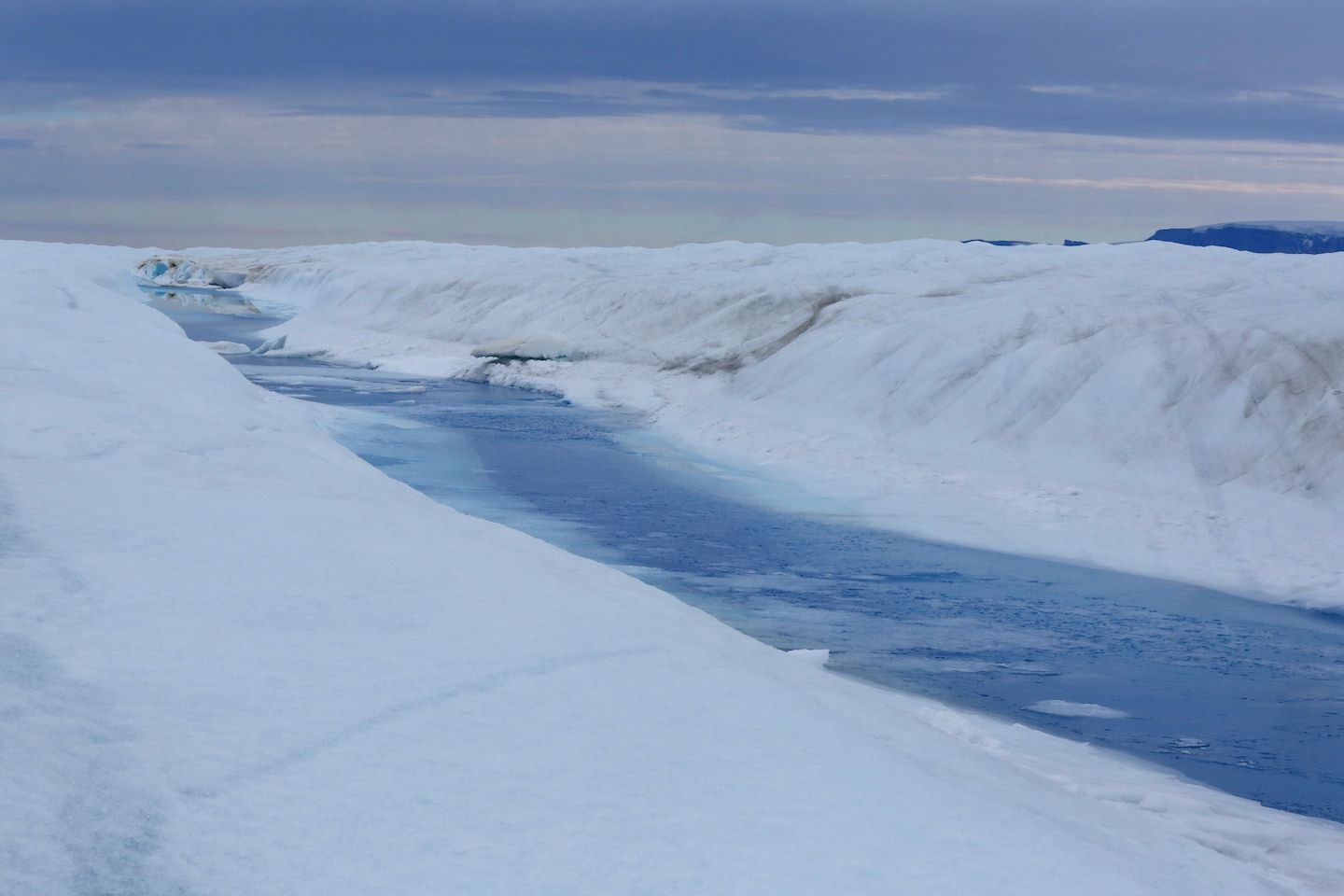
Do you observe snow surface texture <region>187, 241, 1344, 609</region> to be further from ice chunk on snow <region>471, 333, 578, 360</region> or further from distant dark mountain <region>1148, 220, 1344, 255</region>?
distant dark mountain <region>1148, 220, 1344, 255</region>

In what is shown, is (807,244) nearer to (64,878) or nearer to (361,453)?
(361,453)

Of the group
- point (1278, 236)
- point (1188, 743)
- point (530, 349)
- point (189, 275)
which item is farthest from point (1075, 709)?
point (189, 275)

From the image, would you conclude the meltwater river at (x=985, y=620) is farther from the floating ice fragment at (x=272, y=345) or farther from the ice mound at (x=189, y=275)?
the ice mound at (x=189, y=275)

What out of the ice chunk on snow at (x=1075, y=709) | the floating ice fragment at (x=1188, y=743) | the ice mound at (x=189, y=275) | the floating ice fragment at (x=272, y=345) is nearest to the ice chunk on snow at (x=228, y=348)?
the floating ice fragment at (x=272, y=345)

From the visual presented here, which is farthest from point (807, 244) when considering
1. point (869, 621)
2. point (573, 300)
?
point (869, 621)

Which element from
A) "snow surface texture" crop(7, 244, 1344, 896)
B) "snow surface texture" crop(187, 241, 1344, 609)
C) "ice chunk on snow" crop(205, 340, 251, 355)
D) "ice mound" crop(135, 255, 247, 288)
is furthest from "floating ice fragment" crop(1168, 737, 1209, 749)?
"ice mound" crop(135, 255, 247, 288)

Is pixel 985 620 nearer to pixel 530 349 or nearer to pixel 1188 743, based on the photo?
pixel 1188 743

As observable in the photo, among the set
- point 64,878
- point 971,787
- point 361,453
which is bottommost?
point 361,453
